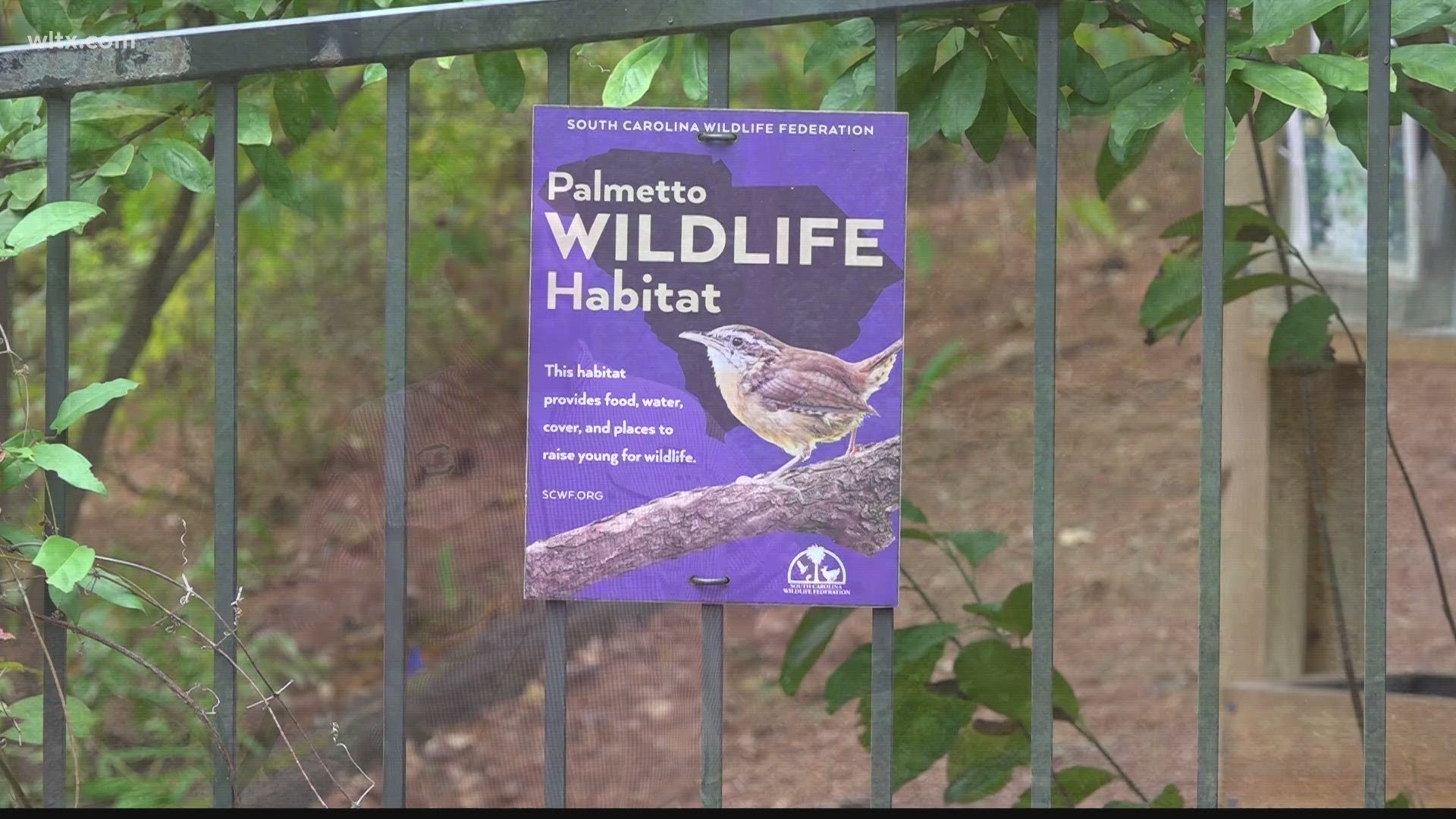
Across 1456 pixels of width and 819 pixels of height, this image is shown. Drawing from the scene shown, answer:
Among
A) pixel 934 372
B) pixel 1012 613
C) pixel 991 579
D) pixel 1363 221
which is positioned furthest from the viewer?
pixel 991 579

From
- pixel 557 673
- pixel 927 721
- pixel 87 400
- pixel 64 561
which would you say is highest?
pixel 87 400

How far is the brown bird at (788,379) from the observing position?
1282 mm

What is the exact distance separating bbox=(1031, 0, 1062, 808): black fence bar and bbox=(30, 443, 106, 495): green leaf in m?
0.89

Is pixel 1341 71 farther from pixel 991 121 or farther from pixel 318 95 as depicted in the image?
pixel 318 95

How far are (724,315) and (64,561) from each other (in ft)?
2.19

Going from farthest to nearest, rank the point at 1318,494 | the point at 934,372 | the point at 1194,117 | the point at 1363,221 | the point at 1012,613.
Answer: the point at 934,372
the point at 1363,221
the point at 1318,494
the point at 1012,613
the point at 1194,117

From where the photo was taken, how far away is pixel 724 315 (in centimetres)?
129

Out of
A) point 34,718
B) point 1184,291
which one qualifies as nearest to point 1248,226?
point 1184,291

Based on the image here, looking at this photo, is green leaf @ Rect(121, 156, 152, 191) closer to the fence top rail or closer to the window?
the fence top rail

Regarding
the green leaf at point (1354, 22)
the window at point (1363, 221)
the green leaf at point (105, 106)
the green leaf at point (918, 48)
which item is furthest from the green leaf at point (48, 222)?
the window at point (1363, 221)

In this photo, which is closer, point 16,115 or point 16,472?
point 16,472

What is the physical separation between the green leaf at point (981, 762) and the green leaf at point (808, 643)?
312 millimetres

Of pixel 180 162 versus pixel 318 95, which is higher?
pixel 318 95

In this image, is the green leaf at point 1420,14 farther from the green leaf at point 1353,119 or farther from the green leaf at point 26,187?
the green leaf at point 26,187
